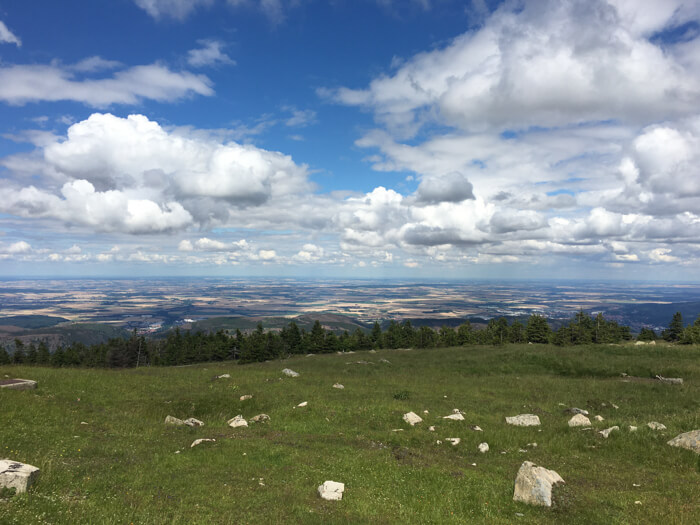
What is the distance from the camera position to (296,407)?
23.4m

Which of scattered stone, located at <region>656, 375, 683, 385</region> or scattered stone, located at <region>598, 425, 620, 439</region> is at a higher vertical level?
scattered stone, located at <region>598, 425, 620, 439</region>

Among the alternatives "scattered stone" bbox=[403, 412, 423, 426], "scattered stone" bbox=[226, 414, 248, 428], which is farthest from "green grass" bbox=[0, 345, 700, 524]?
"scattered stone" bbox=[403, 412, 423, 426]

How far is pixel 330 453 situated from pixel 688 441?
1665 centimetres

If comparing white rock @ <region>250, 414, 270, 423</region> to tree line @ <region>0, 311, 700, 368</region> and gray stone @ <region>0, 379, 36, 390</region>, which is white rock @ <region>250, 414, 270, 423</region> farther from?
tree line @ <region>0, 311, 700, 368</region>

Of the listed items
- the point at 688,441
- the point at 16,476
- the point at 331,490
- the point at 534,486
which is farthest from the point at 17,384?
the point at 688,441

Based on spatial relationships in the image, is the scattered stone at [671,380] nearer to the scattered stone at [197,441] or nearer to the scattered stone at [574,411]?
the scattered stone at [574,411]

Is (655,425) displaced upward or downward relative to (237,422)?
upward

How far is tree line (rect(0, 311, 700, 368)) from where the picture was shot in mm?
78750

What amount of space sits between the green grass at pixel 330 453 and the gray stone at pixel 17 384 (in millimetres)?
1310

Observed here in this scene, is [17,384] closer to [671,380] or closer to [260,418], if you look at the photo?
[260,418]

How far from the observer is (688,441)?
15305 millimetres

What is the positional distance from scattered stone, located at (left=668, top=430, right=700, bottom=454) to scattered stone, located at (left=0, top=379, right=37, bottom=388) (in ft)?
120

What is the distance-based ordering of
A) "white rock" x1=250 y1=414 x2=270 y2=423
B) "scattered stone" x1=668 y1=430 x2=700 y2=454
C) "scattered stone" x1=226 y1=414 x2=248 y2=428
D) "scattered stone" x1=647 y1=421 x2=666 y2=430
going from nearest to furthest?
"scattered stone" x1=668 y1=430 x2=700 y2=454 → "scattered stone" x1=647 y1=421 x2=666 y2=430 → "scattered stone" x1=226 y1=414 x2=248 y2=428 → "white rock" x1=250 y1=414 x2=270 y2=423

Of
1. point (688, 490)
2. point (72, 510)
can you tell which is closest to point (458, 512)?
point (688, 490)
